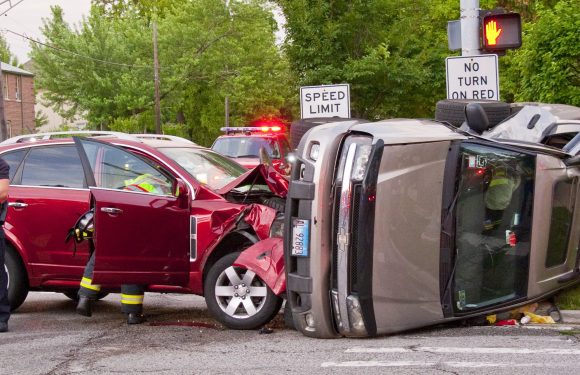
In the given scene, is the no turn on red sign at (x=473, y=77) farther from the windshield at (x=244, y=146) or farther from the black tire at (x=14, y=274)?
the windshield at (x=244, y=146)

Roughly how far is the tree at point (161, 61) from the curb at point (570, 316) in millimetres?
39301

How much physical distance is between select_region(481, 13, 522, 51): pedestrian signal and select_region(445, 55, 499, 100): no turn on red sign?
0.17 metres

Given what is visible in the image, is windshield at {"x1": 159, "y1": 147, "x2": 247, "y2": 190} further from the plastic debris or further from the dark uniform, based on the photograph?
the plastic debris

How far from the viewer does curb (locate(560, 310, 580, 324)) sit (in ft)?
25.7

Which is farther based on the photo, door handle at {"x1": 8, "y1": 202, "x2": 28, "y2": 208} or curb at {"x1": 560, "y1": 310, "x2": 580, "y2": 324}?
door handle at {"x1": 8, "y1": 202, "x2": 28, "y2": 208}

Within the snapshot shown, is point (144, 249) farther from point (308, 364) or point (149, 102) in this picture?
point (149, 102)

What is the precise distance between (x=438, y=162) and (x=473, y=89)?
5.02 metres

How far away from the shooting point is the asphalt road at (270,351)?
6.26 meters

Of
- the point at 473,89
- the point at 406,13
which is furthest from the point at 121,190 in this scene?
the point at 406,13

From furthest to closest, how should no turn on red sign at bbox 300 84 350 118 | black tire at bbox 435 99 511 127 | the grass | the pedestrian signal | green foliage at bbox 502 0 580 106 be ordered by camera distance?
green foliage at bbox 502 0 580 106 < no turn on red sign at bbox 300 84 350 118 < the pedestrian signal < black tire at bbox 435 99 511 127 < the grass

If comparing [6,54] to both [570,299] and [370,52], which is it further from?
[570,299]

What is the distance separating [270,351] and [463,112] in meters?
3.24

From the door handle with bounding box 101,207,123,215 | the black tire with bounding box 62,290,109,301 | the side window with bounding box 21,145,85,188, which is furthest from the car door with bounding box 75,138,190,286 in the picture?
the black tire with bounding box 62,290,109,301

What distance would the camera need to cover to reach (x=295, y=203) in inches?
288
